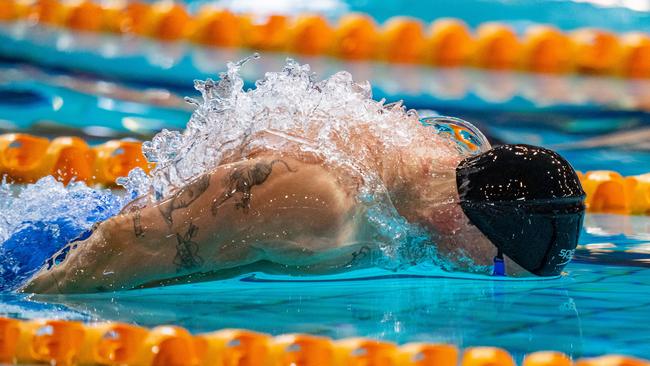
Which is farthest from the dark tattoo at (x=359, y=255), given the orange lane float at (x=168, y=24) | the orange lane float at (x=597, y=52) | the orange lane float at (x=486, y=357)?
the orange lane float at (x=168, y=24)

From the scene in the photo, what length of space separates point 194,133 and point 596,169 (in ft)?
7.62

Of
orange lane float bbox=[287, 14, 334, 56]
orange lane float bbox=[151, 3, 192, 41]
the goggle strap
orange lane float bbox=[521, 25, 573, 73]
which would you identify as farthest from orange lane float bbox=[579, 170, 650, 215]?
orange lane float bbox=[151, 3, 192, 41]

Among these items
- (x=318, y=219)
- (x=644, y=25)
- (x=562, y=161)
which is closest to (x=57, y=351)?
(x=318, y=219)

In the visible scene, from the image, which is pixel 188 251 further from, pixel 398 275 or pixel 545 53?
pixel 545 53

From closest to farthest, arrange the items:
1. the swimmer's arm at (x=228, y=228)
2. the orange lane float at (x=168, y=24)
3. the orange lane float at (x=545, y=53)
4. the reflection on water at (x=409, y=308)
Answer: the reflection on water at (x=409, y=308), the swimmer's arm at (x=228, y=228), the orange lane float at (x=545, y=53), the orange lane float at (x=168, y=24)

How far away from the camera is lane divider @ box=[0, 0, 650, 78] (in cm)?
545

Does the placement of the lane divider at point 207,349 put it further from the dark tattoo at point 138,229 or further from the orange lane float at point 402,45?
the orange lane float at point 402,45

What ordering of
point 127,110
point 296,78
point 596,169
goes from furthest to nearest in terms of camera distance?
point 127,110 < point 596,169 < point 296,78

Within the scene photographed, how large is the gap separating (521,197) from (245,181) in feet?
2.10

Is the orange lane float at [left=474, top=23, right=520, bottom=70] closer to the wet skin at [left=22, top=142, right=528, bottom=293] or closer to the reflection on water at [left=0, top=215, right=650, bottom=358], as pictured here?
the reflection on water at [left=0, top=215, right=650, bottom=358]

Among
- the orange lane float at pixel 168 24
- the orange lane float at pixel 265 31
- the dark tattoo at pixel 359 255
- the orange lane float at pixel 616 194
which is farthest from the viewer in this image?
the orange lane float at pixel 168 24

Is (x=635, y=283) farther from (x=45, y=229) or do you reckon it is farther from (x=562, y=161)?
(x=45, y=229)

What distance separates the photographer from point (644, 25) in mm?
6121

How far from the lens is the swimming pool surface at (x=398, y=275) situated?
7.34ft
